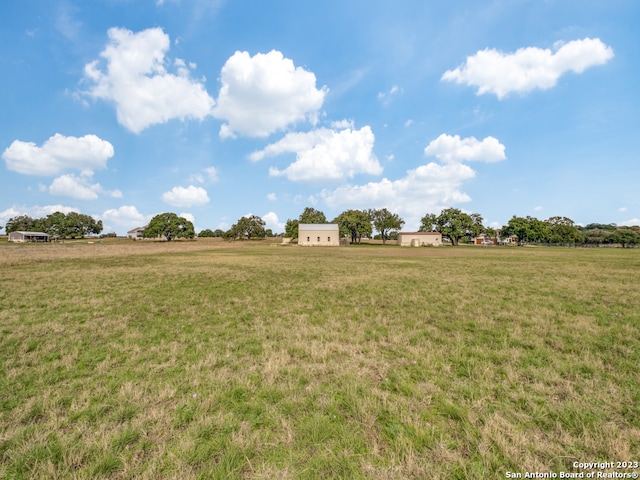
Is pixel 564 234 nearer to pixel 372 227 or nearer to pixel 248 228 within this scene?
pixel 372 227

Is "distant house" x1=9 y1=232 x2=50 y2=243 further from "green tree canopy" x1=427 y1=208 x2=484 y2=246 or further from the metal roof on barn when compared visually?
"green tree canopy" x1=427 y1=208 x2=484 y2=246

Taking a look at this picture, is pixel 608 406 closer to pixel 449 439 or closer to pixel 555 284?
pixel 449 439

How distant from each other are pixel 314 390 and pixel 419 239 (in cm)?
8592

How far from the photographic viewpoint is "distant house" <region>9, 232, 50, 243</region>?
96.8m

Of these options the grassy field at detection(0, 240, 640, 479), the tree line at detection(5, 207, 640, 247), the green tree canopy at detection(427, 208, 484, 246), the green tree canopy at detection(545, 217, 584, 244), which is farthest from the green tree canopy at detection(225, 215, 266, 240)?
the green tree canopy at detection(545, 217, 584, 244)

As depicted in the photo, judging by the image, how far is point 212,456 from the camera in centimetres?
342

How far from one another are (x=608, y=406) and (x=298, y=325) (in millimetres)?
7193

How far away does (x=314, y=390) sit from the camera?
16.3 ft

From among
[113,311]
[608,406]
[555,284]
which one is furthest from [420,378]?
[555,284]

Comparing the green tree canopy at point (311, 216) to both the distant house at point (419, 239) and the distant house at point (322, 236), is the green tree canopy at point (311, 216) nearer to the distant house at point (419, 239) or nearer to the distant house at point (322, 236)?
the distant house at point (322, 236)

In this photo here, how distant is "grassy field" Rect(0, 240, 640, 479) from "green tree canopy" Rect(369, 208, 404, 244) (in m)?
79.8

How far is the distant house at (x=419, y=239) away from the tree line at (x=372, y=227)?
511 centimetres

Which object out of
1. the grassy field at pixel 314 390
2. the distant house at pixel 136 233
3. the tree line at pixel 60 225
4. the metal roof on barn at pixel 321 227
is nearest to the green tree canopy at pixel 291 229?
the metal roof on barn at pixel 321 227

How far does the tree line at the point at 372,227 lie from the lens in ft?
288
